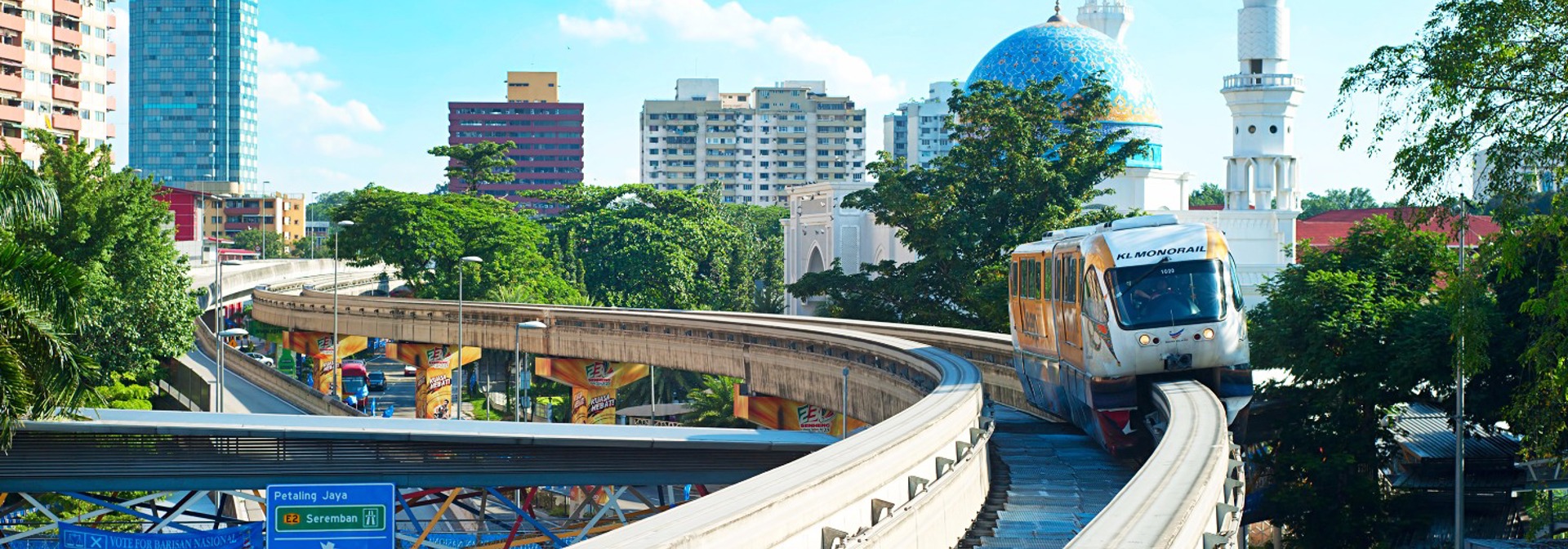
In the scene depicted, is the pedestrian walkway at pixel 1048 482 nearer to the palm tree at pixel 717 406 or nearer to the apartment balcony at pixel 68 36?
the palm tree at pixel 717 406

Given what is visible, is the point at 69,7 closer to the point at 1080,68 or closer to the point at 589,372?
the point at 589,372

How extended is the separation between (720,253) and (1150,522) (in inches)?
3541

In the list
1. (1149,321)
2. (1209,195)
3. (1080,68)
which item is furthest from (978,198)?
(1209,195)

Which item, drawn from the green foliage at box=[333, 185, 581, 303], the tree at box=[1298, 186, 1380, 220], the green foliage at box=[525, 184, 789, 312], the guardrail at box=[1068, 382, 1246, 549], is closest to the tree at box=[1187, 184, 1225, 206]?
the tree at box=[1298, 186, 1380, 220]

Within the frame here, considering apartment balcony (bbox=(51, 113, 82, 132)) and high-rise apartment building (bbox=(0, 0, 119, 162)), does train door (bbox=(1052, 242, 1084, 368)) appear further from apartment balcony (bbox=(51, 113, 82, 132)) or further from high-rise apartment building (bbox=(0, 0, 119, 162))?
apartment balcony (bbox=(51, 113, 82, 132))

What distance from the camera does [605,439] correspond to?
2338 cm

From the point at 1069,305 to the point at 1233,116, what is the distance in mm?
52648

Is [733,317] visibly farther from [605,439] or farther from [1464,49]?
[1464,49]

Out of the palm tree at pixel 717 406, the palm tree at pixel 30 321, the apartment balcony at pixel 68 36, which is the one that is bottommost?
the palm tree at pixel 717 406

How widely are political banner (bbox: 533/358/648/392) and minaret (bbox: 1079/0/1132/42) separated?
40561 mm

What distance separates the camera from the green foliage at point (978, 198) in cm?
5094

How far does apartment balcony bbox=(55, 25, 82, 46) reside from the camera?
8912cm

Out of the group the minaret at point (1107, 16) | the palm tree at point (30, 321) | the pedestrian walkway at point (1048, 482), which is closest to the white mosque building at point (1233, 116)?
the minaret at point (1107, 16)

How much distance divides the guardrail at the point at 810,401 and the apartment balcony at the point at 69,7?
37053mm
